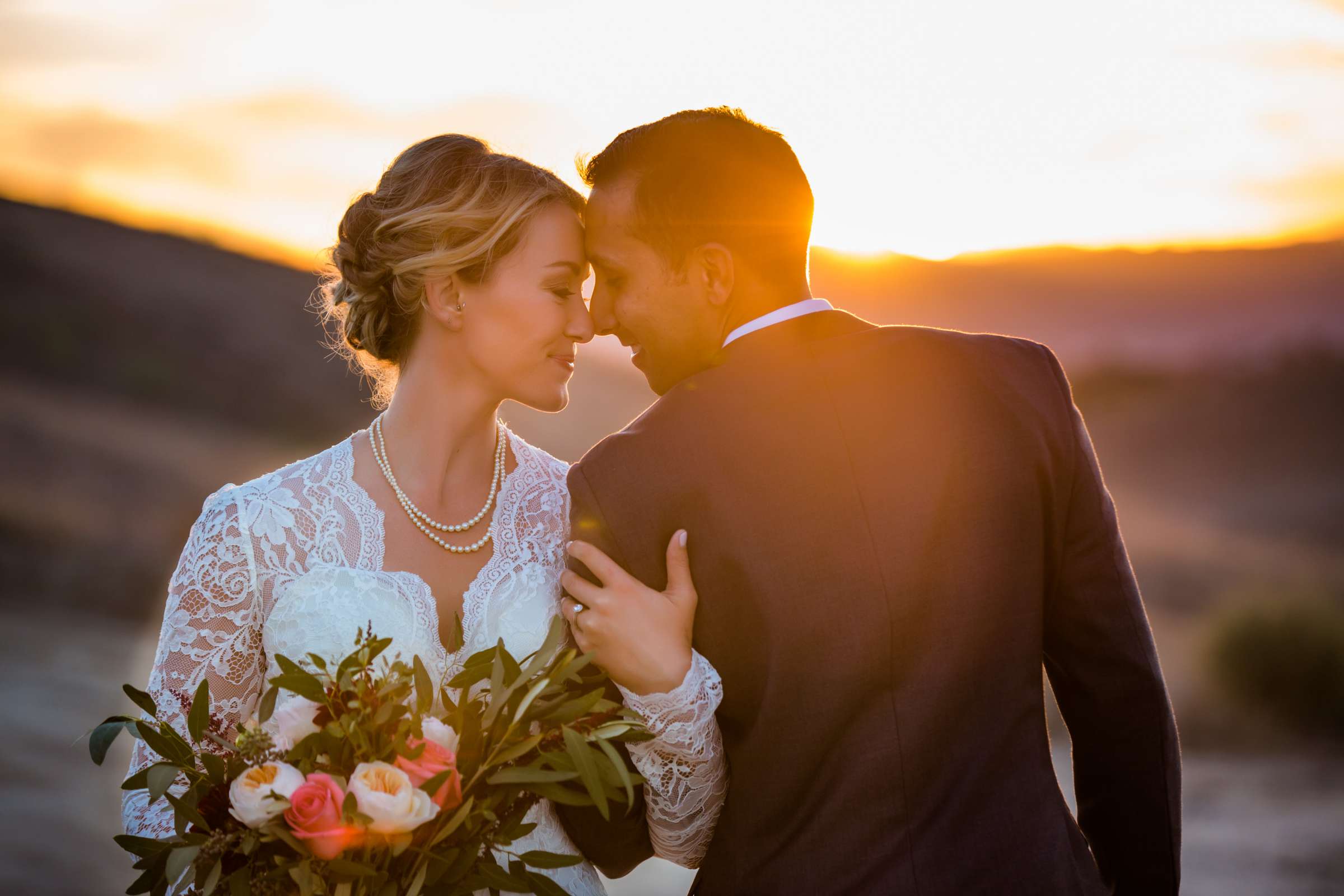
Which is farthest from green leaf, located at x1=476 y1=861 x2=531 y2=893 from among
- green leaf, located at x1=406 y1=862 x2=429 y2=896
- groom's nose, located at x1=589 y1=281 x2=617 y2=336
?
groom's nose, located at x1=589 y1=281 x2=617 y2=336

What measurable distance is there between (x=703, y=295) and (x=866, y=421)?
1.75 feet

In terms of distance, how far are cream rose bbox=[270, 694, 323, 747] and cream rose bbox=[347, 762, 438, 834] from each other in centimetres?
17

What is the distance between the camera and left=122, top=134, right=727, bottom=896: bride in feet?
9.02

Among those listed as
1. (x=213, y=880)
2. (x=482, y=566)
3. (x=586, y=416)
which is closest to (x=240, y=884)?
(x=213, y=880)

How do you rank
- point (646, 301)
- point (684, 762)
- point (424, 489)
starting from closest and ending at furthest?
point (684, 762), point (646, 301), point (424, 489)

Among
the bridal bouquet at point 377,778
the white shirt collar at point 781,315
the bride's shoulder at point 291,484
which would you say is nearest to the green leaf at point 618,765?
the bridal bouquet at point 377,778

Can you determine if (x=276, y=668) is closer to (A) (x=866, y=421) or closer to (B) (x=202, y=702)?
(B) (x=202, y=702)

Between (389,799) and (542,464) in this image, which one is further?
(542,464)

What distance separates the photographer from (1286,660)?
1661cm

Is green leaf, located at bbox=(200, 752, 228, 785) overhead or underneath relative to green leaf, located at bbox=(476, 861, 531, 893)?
overhead

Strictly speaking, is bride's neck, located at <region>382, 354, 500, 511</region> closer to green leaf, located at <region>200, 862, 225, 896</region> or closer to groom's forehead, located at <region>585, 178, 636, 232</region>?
groom's forehead, located at <region>585, 178, 636, 232</region>

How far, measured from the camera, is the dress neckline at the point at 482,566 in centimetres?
282

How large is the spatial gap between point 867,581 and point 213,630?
1.72m

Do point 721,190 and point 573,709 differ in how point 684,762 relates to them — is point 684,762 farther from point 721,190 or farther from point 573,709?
point 721,190
